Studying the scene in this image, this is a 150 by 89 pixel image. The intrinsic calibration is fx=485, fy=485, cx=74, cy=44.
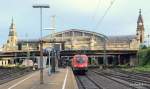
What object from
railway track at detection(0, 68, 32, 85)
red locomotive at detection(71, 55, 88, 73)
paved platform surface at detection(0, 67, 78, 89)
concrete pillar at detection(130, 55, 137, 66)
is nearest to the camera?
paved platform surface at detection(0, 67, 78, 89)

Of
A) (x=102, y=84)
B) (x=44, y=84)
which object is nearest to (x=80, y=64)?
(x=102, y=84)

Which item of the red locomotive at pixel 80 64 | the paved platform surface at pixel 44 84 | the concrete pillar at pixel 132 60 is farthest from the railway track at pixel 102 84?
the concrete pillar at pixel 132 60

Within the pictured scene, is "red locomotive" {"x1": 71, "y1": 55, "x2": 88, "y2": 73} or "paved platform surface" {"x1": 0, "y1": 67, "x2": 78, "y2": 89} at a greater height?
"red locomotive" {"x1": 71, "y1": 55, "x2": 88, "y2": 73}

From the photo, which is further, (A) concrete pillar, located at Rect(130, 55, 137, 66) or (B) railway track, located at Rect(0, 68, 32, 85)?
(A) concrete pillar, located at Rect(130, 55, 137, 66)

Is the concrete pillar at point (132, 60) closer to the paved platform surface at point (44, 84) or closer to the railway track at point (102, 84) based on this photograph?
the railway track at point (102, 84)

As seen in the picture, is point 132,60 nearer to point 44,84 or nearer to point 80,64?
point 80,64

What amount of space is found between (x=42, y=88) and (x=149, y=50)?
102 metres

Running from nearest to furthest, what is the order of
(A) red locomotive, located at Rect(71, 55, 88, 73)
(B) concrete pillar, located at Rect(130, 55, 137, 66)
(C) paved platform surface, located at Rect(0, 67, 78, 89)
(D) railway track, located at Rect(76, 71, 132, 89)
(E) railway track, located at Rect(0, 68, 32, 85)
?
1. (C) paved platform surface, located at Rect(0, 67, 78, 89)
2. (D) railway track, located at Rect(76, 71, 132, 89)
3. (E) railway track, located at Rect(0, 68, 32, 85)
4. (A) red locomotive, located at Rect(71, 55, 88, 73)
5. (B) concrete pillar, located at Rect(130, 55, 137, 66)

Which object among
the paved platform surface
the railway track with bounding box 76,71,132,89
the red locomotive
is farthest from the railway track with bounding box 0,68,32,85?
the red locomotive

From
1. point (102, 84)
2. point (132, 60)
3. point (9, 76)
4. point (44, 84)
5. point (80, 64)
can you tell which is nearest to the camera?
point (44, 84)

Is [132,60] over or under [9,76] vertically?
over

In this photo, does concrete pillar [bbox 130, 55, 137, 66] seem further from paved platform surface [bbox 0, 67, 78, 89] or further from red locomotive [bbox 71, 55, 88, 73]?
paved platform surface [bbox 0, 67, 78, 89]

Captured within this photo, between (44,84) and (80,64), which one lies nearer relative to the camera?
(44,84)

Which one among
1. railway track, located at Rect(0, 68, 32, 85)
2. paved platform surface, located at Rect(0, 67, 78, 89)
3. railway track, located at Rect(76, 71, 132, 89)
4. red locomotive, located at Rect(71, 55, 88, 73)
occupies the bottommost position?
railway track, located at Rect(76, 71, 132, 89)
